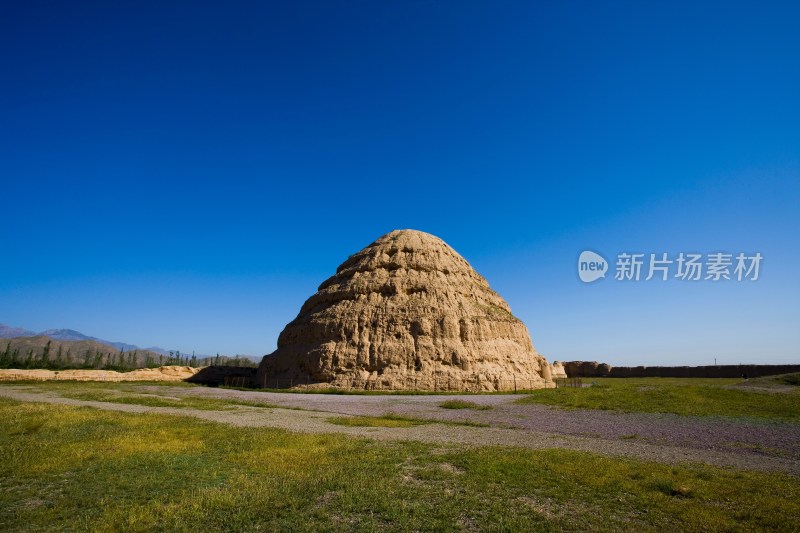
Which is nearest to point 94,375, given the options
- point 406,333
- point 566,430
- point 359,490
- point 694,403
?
point 406,333

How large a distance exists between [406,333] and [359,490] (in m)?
42.0

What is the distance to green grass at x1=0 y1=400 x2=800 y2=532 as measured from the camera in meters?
7.84

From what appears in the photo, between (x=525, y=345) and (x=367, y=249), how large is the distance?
2694 centimetres

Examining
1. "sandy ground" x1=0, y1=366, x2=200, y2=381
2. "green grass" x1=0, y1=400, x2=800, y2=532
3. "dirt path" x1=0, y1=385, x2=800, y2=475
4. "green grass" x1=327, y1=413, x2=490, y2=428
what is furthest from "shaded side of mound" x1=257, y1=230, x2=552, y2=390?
"green grass" x1=0, y1=400, x2=800, y2=532

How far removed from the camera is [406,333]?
2023 inches

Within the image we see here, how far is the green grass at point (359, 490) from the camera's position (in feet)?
25.7

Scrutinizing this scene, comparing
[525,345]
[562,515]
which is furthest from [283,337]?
[562,515]

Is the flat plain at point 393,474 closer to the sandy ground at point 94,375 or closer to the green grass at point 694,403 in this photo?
the green grass at point 694,403

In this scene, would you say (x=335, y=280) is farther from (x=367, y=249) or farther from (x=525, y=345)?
(x=525, y=345)

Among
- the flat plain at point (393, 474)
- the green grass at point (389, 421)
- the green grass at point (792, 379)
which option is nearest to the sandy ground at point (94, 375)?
the flat plain at point (393, 474)

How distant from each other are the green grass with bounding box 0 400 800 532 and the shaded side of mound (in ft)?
114

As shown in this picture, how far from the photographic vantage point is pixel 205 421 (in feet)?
66.3

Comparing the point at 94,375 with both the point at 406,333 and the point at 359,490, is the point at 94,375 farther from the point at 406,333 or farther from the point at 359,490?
the point at 359,490

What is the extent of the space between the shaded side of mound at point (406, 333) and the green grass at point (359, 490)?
1369 inches
